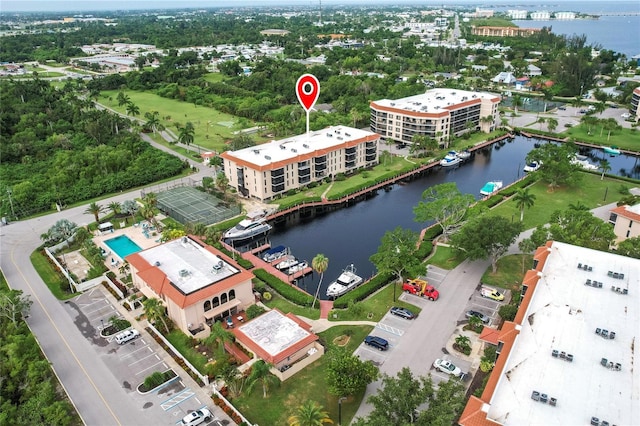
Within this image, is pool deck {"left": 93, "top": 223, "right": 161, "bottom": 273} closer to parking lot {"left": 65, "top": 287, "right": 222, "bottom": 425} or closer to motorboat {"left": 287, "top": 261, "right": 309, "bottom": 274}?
parking lot {"left": 65, "top": 287, "right": 222, "bottom": 425}

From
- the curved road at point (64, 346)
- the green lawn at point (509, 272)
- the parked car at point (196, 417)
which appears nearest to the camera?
the parked car at point (196, 417)

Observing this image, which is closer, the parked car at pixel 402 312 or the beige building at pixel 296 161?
the parked car at pixel 402 312

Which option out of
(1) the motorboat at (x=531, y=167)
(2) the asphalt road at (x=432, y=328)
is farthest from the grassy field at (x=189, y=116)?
(2) the asphalt road at (x=432, y=328)

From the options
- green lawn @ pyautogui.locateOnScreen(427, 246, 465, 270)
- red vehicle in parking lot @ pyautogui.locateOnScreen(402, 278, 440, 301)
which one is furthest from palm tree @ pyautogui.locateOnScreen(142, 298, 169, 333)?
green lawn @ pyautogui.locateOnScreen(427, 246, 465, 270)

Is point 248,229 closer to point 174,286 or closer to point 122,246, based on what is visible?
point 122,246

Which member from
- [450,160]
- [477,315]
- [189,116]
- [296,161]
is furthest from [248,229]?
[189,116]

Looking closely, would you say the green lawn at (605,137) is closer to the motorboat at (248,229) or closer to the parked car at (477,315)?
the parked car at (477,315)
